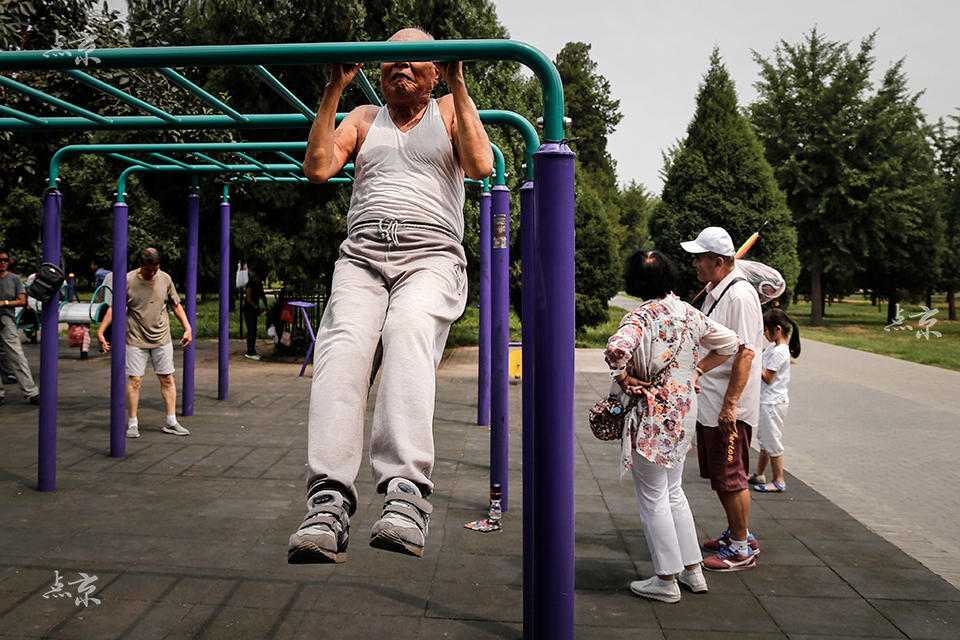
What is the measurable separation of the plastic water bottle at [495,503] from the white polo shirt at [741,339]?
138 centimetres

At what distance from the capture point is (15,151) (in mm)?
8062

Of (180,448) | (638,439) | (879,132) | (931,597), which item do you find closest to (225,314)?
(180,448)

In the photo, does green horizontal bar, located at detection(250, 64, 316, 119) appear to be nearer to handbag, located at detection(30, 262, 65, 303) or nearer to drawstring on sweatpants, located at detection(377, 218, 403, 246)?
drawstring on sweatpants, located at detection(377, 218, 403, 246)

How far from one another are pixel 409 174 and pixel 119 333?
4794 millimetres

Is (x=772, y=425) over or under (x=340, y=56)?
under

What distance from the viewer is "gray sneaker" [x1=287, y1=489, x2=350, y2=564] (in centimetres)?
181

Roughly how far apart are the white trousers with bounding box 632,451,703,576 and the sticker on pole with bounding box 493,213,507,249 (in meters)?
1.85

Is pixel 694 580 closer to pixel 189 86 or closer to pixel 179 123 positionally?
pixel 189 86

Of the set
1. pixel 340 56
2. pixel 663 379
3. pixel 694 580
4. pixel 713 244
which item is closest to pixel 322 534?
pixel 340 56

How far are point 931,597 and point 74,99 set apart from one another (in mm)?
8714

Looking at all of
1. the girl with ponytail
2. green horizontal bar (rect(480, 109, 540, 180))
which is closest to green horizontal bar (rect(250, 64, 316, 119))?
green horizontal bar (rect(480, 109, 540, 180))

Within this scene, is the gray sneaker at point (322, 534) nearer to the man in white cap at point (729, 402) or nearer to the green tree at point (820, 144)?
the man in white cap at point (729, 402)

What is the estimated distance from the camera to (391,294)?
223 cm

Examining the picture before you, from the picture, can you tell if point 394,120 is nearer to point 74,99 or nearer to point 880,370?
point 74,99
